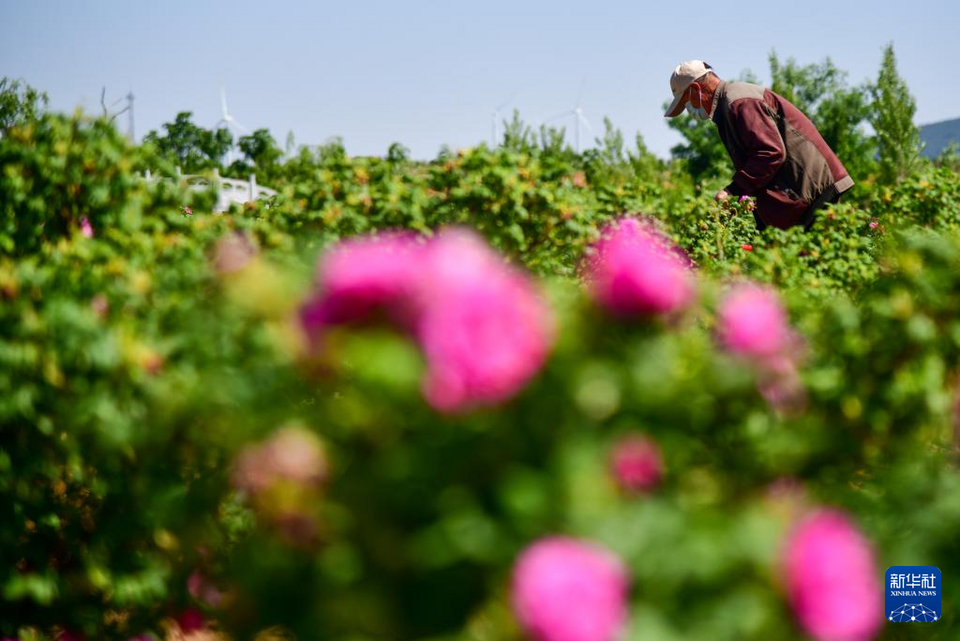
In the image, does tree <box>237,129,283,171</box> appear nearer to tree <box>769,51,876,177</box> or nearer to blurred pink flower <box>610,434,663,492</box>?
tree <box>769,51,876,177</box>

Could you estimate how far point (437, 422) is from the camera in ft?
4.27

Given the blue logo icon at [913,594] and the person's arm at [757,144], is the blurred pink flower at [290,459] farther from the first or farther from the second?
Answer: the person's arm at [757,144]

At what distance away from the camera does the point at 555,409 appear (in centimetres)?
134

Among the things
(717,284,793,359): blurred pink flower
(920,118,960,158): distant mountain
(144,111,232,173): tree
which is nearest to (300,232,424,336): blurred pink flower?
(717,284,793,359): blurred pink flower

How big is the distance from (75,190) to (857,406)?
2142 millimetres

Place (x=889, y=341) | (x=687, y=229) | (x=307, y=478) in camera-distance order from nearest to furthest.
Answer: (x=307, y=478)
(x=889, y=341)
(x=687, y=229)

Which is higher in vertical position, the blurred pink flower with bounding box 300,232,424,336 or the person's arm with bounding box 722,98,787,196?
the person's arm with bounding box 722,98,787,196

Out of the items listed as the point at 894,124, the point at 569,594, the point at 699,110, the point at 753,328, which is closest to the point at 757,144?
the point at 699,110

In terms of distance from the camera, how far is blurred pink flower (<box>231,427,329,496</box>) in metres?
1.44

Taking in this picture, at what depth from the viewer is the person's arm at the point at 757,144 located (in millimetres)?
5500

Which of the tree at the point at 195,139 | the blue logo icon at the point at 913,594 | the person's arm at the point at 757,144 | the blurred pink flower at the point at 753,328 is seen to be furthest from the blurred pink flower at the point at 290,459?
the tree at the point at 195,139

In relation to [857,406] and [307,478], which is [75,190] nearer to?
[307,478]

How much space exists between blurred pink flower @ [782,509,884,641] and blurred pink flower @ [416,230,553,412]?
0.44 metres

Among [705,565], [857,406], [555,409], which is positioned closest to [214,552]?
[555,409]
